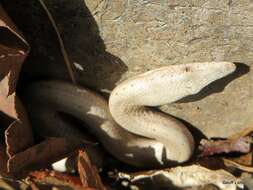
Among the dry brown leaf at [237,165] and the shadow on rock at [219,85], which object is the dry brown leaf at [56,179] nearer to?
the shadow on rock at [219,85]

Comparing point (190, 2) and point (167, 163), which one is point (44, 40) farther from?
point (167, 163)

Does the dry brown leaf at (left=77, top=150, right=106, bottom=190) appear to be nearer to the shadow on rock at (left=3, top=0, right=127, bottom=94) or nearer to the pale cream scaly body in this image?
the pale cream scaly body

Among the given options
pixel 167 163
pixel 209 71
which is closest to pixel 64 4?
pixel 209 71

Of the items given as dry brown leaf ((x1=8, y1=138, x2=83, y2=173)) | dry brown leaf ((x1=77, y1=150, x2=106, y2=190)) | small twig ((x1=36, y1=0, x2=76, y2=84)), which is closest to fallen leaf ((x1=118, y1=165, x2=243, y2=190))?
dry brown leaf ((x1=77, y1=150, x2=106, y2=190))

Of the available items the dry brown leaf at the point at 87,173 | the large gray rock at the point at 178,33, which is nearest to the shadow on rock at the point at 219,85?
the large gray rock at the point at 178,33

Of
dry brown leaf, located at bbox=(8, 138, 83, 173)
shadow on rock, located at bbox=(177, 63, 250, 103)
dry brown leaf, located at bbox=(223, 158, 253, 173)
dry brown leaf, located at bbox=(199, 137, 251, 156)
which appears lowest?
dry brown leaf, located at bbox=(223, 158, 253, 173)

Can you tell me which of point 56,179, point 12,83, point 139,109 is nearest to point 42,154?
point 56,179
